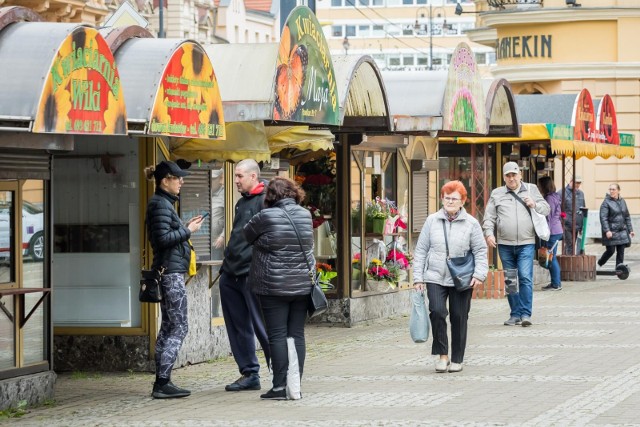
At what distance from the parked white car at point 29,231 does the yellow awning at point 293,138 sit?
361 cm

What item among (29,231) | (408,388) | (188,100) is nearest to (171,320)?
(29,231)

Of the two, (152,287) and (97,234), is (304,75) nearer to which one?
(97,234)

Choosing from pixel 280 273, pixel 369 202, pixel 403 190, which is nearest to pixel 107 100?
pixel 280 273

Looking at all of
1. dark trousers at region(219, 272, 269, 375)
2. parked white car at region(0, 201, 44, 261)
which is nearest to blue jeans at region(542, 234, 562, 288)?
dark trousers at region(219, 272, 269, 375)

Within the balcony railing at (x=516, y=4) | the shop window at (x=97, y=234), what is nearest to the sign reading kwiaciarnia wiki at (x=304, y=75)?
the shop window at (x=97, y=234)

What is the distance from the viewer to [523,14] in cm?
3831

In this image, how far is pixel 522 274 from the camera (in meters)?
16.5

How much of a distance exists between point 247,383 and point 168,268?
1124 millimetres

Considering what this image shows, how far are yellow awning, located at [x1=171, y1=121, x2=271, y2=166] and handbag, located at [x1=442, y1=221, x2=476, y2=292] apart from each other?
1824 millimetres

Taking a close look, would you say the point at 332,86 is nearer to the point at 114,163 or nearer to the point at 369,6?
the point at 114,163

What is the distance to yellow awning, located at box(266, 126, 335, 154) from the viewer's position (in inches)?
566

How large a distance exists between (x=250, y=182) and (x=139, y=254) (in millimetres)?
1794

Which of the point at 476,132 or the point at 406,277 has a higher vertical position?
the point at 476,132

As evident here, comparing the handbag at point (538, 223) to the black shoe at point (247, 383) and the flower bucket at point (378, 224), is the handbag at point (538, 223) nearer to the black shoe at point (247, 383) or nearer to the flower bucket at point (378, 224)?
the flower bucket at point (378, 224)
